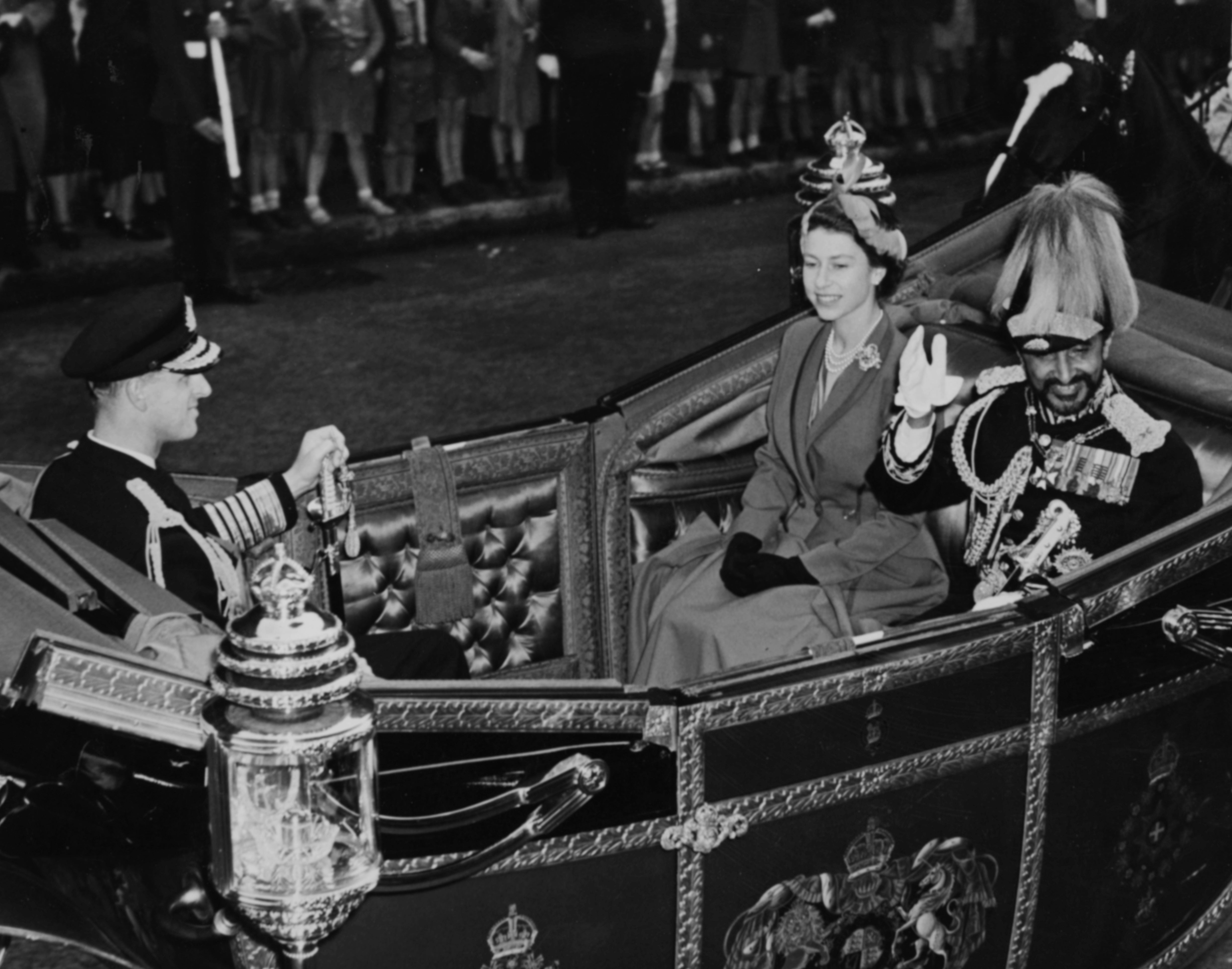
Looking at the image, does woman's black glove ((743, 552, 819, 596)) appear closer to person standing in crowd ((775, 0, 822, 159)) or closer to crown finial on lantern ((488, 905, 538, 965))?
crown finial on lantern ((488, 905, 538, 965))

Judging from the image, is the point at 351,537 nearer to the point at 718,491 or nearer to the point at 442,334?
the point at 718,491

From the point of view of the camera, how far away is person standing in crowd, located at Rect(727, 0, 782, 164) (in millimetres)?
7051

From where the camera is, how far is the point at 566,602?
3.89 metres

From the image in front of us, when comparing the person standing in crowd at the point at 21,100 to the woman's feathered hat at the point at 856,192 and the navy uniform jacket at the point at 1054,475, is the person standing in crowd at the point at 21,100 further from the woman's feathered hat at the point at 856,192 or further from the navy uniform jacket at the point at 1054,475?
the navy uniform jacket at the point at 1054,475

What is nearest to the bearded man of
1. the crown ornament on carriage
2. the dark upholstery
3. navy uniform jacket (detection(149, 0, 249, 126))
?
the crown ornament on carriage

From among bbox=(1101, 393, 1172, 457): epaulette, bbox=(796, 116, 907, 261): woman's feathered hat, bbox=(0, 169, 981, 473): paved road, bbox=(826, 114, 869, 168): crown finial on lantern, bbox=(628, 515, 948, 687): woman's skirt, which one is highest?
bbox=(826, 114, 869, 168): crown finial on lantern

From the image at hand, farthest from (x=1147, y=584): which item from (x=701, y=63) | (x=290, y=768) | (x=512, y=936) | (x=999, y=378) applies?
(x=701, y=63)

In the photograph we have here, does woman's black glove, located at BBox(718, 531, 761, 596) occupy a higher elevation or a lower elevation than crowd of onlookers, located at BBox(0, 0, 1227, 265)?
lower

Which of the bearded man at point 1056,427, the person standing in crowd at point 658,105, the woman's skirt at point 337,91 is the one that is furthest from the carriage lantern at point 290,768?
the person standing in crowd at point 658,105

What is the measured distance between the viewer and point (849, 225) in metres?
3.62

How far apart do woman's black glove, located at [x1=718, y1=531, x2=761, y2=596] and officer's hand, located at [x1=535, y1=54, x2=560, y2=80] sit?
3.20 metres

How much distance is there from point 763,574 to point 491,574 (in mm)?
569

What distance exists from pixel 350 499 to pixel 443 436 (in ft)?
0.83

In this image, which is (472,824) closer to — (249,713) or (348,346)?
(249,713)
